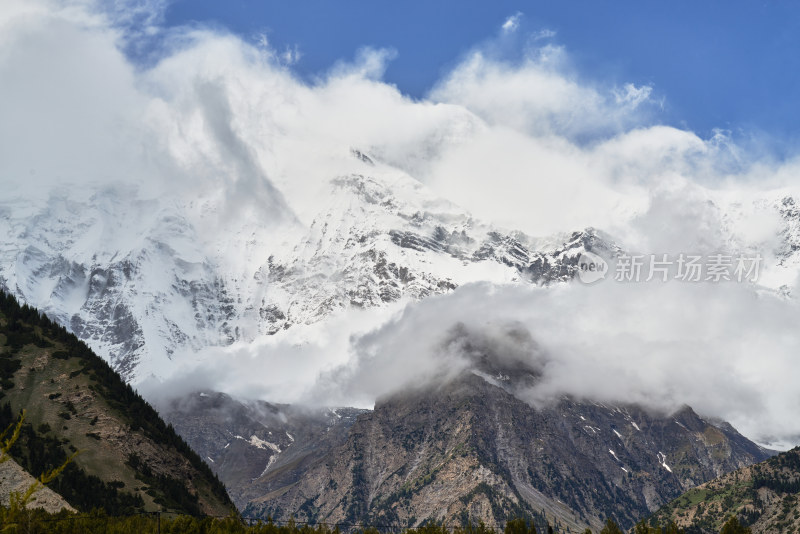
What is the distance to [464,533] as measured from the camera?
18088 centimetres

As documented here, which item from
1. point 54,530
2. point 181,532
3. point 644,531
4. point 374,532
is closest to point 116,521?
point 181,532

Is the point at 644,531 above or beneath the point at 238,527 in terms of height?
above

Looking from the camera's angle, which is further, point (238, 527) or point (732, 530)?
point (732, 530)

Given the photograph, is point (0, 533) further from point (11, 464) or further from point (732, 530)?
point (732, 530)

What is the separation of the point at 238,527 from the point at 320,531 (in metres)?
25.1

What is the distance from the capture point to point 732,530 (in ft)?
573

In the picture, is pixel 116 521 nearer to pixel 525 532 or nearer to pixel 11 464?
pixel 11 464

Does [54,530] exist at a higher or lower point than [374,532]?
lower

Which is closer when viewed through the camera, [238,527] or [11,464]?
[238,527]

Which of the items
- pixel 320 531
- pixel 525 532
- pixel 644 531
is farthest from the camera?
pixel 320 531

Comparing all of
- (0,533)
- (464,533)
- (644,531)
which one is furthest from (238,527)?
(0,533)

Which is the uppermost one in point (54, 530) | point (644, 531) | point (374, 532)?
point (644, 531)

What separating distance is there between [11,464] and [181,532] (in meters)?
43.2

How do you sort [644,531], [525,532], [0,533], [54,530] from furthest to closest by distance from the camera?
[644,531] → [525,532] → [54,530] → [0,533]
